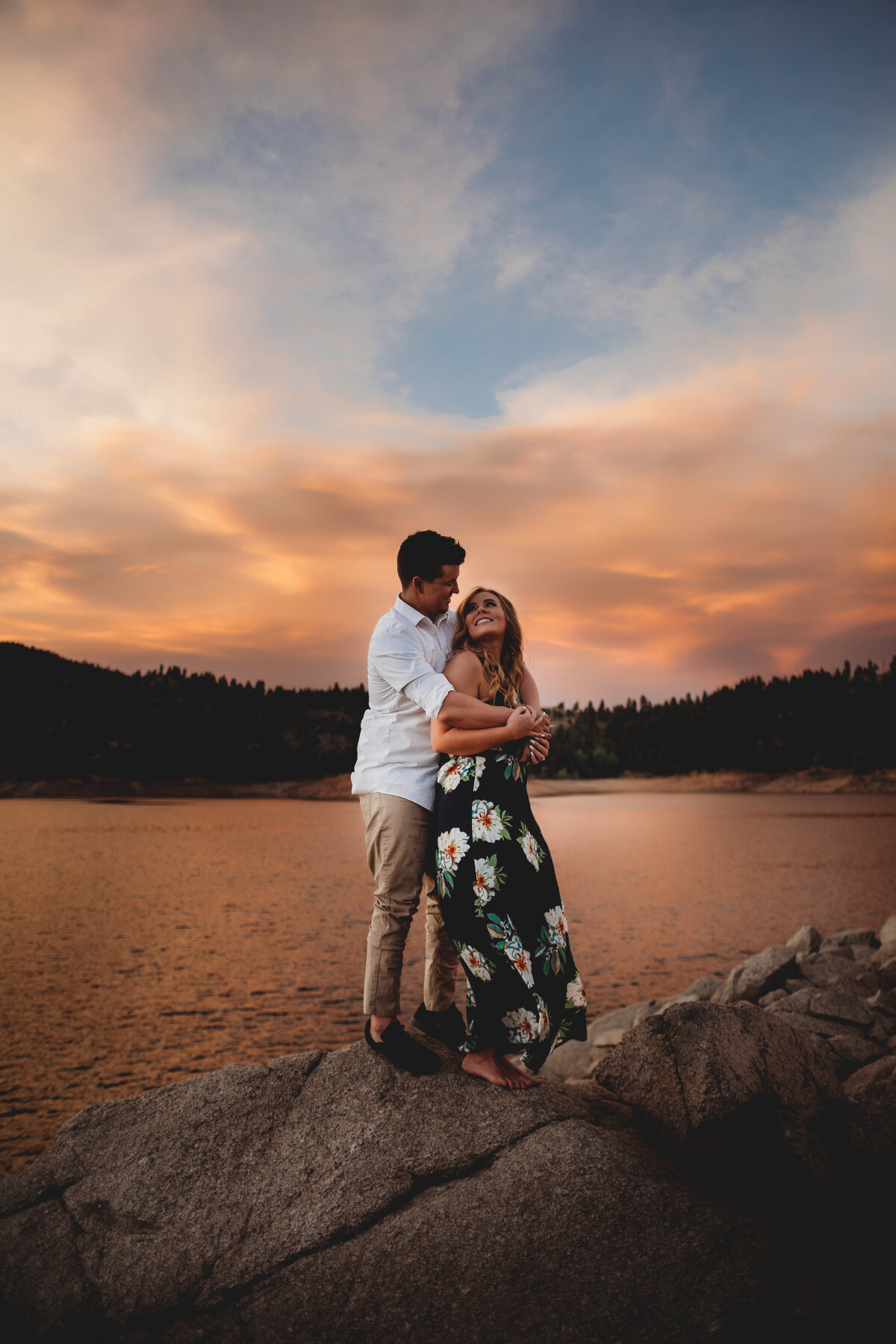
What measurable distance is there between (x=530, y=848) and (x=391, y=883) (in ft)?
2.36

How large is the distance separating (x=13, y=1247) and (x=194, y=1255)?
795 millimetres

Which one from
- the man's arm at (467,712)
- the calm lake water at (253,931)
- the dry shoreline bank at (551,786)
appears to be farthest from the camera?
the dry shoreline bank at (551,786)

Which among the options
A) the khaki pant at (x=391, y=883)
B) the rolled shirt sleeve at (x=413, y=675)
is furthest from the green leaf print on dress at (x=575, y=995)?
the rolled shirt sleeve at (x=413, y=675)

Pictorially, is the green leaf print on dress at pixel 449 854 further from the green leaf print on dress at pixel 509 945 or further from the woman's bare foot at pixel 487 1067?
the woman's bare foot at pixel 487 1067

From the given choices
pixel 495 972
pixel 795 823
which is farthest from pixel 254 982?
pixel 795 823

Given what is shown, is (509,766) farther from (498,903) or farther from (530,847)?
(498,903)

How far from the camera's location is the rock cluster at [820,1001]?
5332mm

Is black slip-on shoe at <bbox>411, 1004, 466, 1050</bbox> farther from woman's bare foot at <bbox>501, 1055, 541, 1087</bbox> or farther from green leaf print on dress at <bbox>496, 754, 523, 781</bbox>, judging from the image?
green leaf print on dress at <bbox>496, 754, 523, 781</bbox>

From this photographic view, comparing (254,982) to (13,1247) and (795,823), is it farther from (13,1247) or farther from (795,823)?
(795,823)

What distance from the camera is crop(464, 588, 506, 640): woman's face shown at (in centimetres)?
390

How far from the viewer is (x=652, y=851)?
82.5 feet

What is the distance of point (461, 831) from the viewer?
3.63m

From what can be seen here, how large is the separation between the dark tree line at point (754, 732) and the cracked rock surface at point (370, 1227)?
220 ft

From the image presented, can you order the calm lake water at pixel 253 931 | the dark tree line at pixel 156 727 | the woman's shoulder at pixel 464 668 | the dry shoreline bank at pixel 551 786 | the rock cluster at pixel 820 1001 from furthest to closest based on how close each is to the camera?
the dark tree line at pixel 156 727
the dry shoreline bank at pixel 551 786
the calm lake water at pixel 253 931
the rock cluster at pixel 820 1001
the woman's shoulder at pixel 464 668
